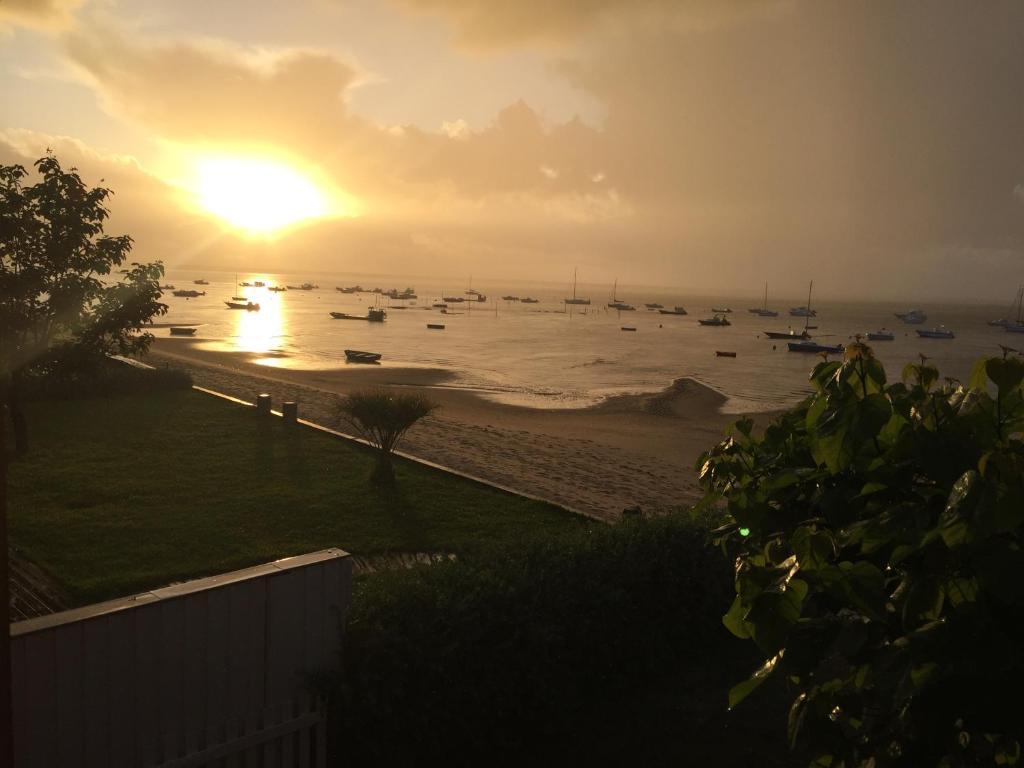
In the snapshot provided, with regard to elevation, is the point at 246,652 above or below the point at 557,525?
above

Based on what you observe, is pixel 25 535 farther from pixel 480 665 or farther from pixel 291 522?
pixel 480 665

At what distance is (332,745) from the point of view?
5188 mm

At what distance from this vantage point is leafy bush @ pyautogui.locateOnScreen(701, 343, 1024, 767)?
7.22 ft

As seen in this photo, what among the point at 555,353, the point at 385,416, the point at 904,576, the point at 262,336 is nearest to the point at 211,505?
the point at 385,416

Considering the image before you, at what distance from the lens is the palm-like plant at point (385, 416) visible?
13.5m

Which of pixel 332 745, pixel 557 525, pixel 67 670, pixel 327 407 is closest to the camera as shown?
pixel 67 670

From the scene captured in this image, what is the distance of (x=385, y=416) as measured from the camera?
14000 millimetres

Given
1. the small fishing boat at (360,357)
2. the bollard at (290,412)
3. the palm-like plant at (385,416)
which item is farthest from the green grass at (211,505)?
the small fishing boat at (360,357)

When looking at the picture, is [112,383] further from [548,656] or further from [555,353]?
[555,353]

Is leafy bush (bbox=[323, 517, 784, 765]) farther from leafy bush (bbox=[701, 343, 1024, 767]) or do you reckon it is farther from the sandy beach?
the sandy beach

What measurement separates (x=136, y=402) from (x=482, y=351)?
5037cm

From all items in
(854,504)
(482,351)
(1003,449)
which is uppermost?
(1003,449)

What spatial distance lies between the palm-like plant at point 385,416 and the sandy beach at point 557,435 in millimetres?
2553

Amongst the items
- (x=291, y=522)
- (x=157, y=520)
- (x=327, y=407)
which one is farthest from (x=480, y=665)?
(x=327, y=407)
